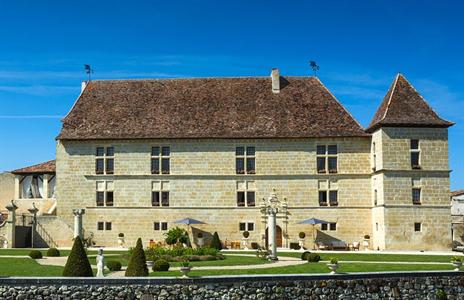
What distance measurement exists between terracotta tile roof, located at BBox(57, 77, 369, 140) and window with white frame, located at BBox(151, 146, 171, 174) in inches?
41.9

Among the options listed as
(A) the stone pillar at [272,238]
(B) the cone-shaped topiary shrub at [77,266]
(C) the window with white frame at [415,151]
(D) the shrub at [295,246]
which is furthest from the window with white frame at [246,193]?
(B) the cone-shaped topiary shrub at [77,266]

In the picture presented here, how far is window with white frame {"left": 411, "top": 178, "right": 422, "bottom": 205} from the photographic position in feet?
144

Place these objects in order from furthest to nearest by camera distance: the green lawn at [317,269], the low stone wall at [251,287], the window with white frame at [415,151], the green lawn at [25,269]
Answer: the window with white frame at [415,151]
the green lawn at [317,269]
the green lawn at [25,269]
the low stone wall at [251,287]

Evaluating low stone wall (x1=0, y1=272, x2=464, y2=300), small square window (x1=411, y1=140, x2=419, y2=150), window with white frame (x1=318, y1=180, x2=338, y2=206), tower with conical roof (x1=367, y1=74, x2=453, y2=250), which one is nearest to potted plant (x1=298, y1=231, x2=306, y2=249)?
window with white frame (x1=318, y1=180, x2=338, y2=206)

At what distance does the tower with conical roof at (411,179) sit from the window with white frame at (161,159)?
14.1 m

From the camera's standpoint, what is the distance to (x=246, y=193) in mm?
46375

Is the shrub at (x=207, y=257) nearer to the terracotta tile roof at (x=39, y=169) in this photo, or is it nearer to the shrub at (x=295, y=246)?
the shrub at (x=295, y=246)

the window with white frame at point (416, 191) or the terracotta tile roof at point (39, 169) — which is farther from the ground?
the terracotta tile roof at point (39, 169)

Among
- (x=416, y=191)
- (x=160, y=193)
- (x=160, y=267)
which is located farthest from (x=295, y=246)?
(x=160, y=267)

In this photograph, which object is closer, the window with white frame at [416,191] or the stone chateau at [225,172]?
the window with white frame at [416,191]

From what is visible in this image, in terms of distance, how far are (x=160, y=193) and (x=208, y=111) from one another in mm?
6728

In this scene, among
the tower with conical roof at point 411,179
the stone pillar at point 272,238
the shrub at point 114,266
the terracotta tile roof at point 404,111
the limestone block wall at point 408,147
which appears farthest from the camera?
the terracotta tile roof at point 404,111

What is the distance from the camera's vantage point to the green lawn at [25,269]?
2508 cm

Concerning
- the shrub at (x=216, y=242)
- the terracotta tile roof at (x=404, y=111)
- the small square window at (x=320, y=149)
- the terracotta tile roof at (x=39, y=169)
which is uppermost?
the terracotta tile roof at (x=404, y=111)
